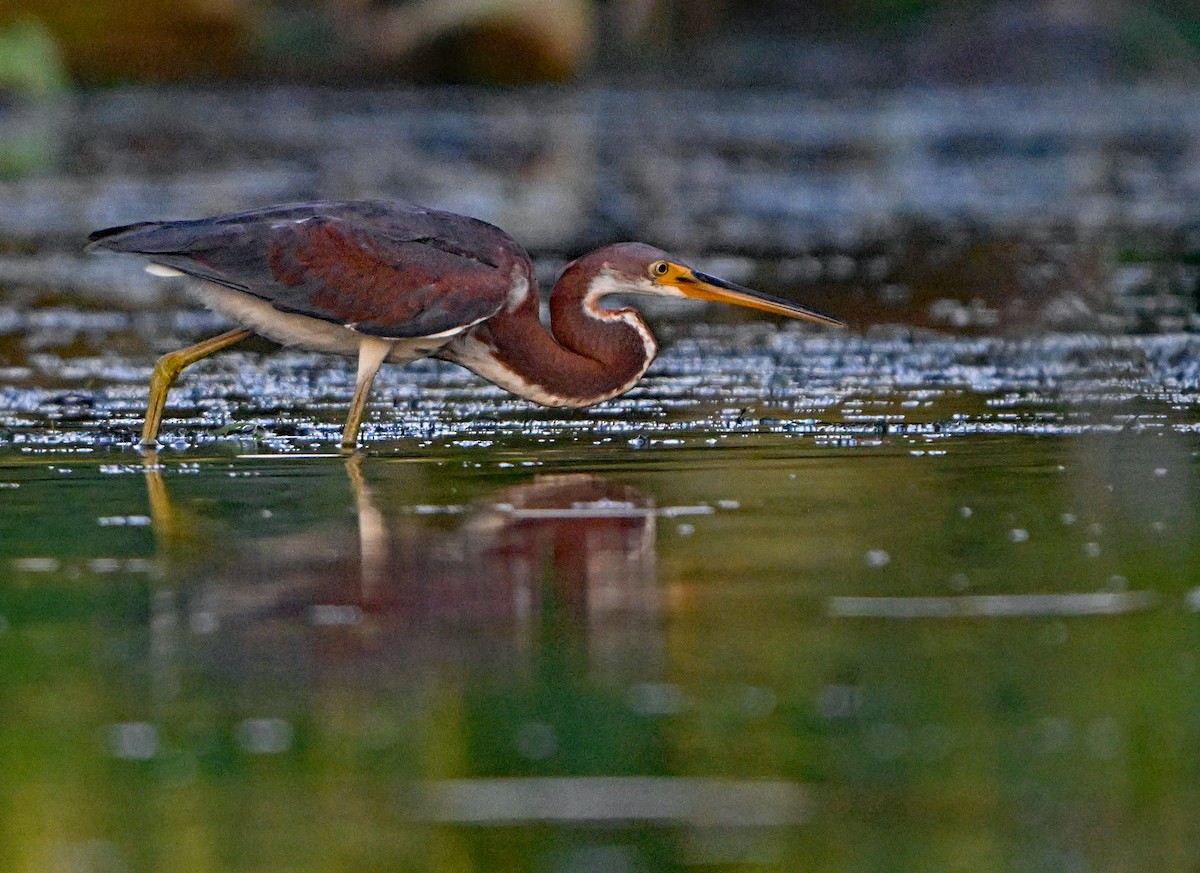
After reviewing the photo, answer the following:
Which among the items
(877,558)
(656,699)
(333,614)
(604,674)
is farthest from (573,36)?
(656,699)

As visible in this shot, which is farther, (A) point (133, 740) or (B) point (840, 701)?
(B) point (840, 701)

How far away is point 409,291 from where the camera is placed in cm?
788

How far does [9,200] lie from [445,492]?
12.3m

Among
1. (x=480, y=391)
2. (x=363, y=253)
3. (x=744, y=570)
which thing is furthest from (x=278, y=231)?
(x=744, y=570)

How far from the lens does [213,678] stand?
457cm

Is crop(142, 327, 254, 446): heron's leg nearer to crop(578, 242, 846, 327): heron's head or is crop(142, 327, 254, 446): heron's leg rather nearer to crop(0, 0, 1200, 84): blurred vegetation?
crop(578, 242, 846, 327): heron's head

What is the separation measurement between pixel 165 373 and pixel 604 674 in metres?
3.84

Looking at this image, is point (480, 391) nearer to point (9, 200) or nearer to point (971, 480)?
point (971, 480)

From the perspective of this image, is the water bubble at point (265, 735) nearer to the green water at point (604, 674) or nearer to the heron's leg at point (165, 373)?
the green water at point (604, 674)

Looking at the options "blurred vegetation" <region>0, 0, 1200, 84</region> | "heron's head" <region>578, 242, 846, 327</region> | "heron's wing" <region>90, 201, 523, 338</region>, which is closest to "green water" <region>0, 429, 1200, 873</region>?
"heron's wing" <region>90, 201, 523, 338</region>

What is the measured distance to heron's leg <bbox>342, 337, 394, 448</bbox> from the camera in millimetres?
7762

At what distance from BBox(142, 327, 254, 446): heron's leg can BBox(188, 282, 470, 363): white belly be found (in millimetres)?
117

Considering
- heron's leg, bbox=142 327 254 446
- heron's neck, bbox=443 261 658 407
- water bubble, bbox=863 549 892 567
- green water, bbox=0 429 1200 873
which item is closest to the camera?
green water, bbox=0 429 1200 873

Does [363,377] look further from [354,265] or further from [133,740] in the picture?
[133,740]
